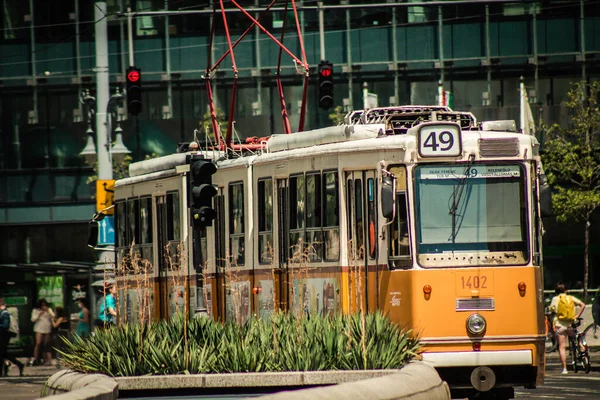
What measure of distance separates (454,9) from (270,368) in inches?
1293

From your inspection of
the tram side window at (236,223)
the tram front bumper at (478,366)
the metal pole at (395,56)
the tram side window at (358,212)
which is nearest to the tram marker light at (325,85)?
the tram side window at (236,223)

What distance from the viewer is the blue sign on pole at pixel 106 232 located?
25641mm

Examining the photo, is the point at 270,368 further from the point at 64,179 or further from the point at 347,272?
the point at 64,179

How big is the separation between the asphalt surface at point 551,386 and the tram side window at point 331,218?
3.65m

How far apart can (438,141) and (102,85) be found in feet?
36.5

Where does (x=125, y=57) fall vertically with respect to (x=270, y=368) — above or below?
above

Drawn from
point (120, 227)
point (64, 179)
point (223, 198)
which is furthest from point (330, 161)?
point (64, 179)

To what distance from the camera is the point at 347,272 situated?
16.6 metres

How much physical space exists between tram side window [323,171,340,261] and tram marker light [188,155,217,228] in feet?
5.15

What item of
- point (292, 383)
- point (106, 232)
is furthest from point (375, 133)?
point (106, 232)

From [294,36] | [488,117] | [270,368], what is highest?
[294,36]

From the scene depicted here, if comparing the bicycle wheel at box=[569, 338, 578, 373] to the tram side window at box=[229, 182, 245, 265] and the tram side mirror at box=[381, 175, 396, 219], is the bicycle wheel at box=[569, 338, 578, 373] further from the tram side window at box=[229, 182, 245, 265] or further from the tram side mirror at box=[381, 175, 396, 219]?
the tram side mirror at box=[381, 175, 396, 219]

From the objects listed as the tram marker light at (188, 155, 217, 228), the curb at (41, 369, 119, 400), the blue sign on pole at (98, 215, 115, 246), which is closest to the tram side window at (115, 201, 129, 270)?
the blue sign on pole at (98, 215, 115, 246)

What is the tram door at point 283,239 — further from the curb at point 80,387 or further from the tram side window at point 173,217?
the curb at point 80,387
